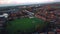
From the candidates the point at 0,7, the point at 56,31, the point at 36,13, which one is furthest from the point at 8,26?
the point at 56,31

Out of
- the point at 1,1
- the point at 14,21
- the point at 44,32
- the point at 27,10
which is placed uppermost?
the point at 1,1

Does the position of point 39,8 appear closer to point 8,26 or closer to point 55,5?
point 55,5

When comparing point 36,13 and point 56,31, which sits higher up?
point 36,13

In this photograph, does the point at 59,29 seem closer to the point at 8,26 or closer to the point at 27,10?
the point at 27,10

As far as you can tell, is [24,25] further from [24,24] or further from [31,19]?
[31,19]

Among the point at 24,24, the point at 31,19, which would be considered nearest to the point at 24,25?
the point at 24,24
